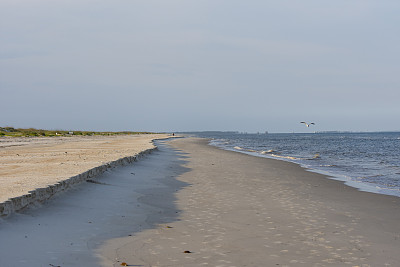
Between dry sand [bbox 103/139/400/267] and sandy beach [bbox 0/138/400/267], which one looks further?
dry sand [bbox 103/139/400/267]

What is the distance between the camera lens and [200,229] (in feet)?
27.9

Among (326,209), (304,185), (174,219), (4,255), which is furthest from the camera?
(304,185)

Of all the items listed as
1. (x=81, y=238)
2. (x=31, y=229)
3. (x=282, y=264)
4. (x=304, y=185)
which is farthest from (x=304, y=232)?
(x=304, y=185)

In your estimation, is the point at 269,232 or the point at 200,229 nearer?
the point at 269,232

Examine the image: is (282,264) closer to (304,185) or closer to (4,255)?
(4,255)

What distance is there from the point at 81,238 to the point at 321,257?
164 inches

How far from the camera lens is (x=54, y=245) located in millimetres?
6758

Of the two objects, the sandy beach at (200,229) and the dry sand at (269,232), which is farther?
the dry sand at (269,232)

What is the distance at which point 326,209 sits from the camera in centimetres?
1111

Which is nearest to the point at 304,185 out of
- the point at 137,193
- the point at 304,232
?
the point at 137,193

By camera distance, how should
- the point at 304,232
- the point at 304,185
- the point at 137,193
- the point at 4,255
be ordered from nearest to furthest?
1. the point at 4,255
2. the point at 304,232
3. the point at 137,193
4. the point at 304,185

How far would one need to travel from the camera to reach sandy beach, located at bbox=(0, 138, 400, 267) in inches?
255

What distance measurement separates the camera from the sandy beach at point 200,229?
6.47 metres

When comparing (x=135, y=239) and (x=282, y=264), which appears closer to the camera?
(x=282, y=264)
